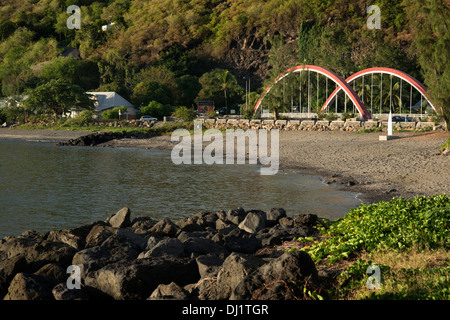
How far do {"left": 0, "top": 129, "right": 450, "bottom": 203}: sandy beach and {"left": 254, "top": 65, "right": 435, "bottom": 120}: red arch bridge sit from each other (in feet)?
40.7

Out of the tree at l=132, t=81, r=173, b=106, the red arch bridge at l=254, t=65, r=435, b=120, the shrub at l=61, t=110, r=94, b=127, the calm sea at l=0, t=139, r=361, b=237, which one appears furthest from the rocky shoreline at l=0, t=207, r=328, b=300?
the tree at l=132, t=81, r=173, b=106

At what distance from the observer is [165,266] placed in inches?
356

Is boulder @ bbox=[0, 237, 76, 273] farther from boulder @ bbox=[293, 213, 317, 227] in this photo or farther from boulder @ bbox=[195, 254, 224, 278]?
boulder @ bbox=[293, 213, 317, 227]

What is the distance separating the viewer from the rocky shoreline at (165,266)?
748 centimetres

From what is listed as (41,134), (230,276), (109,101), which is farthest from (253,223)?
(109,101)

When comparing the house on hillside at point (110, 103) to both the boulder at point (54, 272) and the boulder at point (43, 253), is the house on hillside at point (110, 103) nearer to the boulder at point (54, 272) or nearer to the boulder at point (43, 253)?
the boulder at point (43, 253)

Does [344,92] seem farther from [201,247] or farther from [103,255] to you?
[103,255]

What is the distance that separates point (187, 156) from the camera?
42938 millimetres

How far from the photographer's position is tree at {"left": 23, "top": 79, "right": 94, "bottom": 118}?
7306cm

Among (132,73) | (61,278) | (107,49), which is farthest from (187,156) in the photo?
(107,49)

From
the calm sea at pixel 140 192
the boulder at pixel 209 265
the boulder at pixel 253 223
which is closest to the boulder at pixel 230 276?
the boulder at pixel 209 265

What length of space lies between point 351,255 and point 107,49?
451 feet

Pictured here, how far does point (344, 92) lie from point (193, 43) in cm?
7776

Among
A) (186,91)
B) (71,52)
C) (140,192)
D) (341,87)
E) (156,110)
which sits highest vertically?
(71,52)
